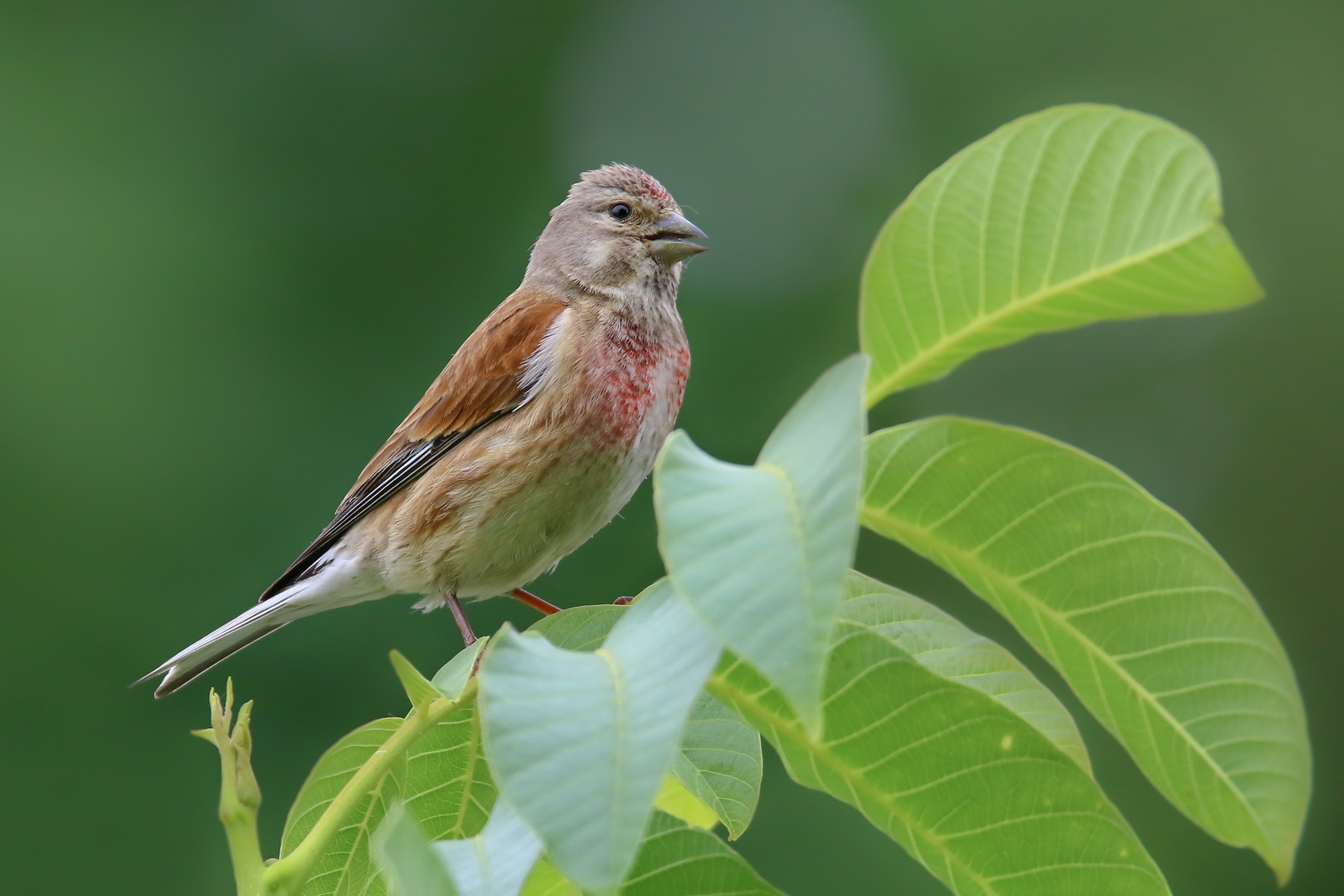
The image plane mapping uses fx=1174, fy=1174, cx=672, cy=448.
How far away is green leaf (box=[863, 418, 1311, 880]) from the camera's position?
115 cm

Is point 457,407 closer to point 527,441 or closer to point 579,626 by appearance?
point 527,441

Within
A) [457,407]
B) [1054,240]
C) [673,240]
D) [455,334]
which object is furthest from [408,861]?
[455,334]

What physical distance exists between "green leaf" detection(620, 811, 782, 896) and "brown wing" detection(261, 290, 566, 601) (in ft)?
6.51

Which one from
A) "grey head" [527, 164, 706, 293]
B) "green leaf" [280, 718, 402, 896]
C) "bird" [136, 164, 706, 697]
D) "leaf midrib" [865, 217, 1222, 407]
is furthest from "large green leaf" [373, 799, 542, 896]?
"grey head" [527, 164, 706, 293]

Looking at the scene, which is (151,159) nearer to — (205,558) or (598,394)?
(205,558)

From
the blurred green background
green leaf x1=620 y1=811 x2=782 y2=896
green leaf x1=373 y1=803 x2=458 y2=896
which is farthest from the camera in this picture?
the blurred green background

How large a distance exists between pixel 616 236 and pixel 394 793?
2.19m

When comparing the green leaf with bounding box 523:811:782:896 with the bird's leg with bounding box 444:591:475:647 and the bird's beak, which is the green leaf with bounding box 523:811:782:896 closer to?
the bird's leg with bounding box 444:591:475:647

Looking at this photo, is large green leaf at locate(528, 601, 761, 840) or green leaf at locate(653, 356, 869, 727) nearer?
green leaf at locate(653, 356, 869, 727)

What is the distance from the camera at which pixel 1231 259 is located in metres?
1.15

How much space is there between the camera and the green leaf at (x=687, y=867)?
40.2 inches

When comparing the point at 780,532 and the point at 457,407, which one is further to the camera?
the point at 457,407

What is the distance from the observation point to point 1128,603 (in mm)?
1182

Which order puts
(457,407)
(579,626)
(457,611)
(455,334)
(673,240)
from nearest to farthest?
(579,626), (457,611), (457,407), (673,240), (455,334)
